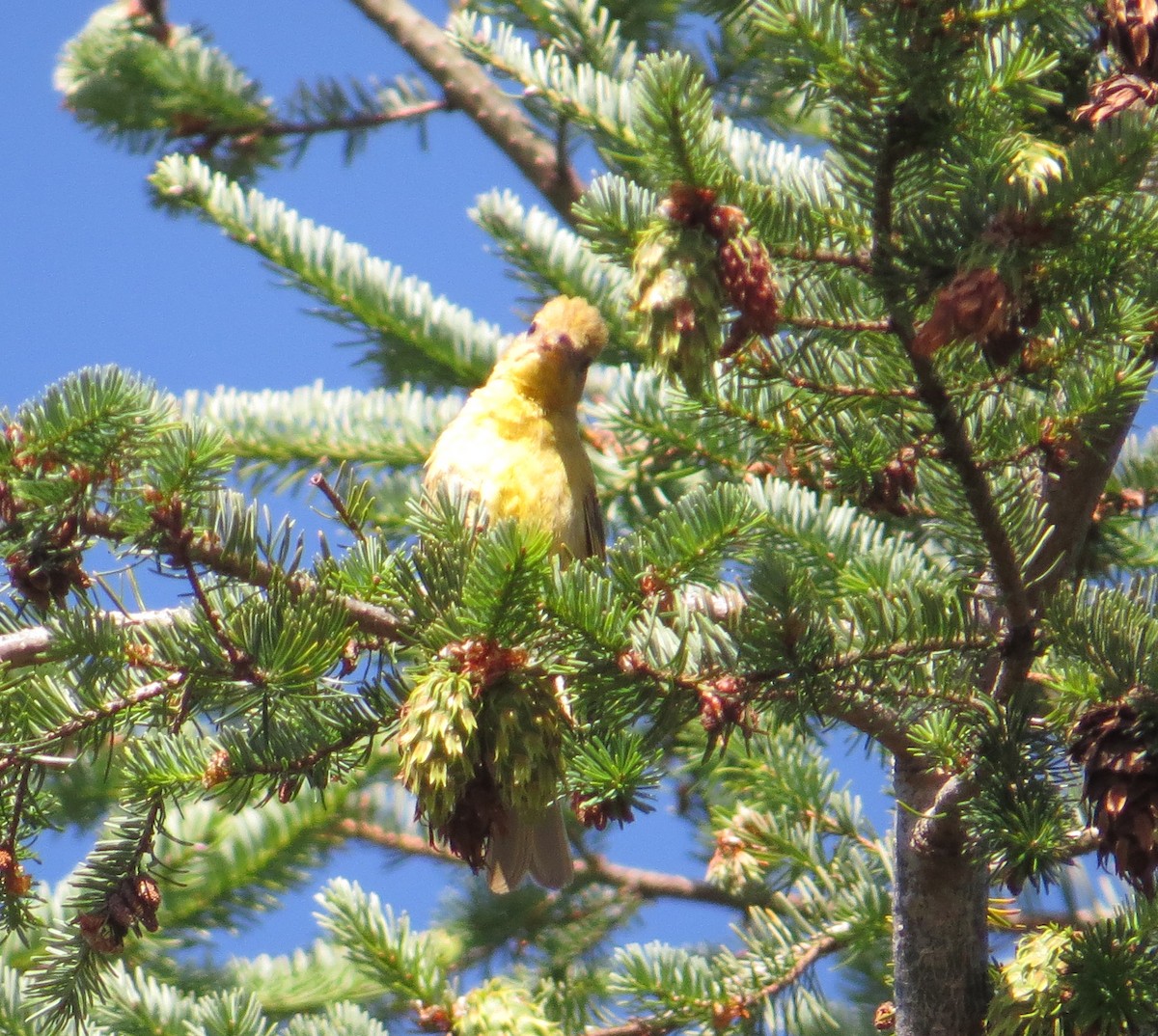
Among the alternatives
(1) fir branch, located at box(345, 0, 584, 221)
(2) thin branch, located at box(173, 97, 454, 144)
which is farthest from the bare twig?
(2) thin branch, located at box(173, 97, 454, 144)

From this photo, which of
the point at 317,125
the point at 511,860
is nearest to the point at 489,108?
the point at 317,125

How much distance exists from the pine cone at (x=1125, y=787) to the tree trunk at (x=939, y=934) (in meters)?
0.51

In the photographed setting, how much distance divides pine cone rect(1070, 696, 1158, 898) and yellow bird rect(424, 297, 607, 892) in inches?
54.3

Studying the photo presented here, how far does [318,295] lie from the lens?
3162mm

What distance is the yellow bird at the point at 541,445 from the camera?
283cm

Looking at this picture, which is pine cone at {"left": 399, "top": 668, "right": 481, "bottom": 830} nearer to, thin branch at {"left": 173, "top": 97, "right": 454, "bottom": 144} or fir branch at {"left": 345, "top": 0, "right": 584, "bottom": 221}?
fir branch at {"left": 345, "top": 0, "right": 584, "bottom": 221}

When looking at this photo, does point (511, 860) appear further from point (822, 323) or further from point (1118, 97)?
point (1118, 97)

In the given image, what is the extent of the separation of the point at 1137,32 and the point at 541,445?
182cm

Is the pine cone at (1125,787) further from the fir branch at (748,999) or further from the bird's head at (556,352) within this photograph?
the bird's head at (556,352)

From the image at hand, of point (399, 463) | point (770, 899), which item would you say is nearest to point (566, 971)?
point (770, 899)

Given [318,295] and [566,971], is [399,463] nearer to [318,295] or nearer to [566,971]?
[318,295]

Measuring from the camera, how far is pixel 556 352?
319cm

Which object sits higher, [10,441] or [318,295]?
[318,295]

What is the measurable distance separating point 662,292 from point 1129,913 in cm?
95
